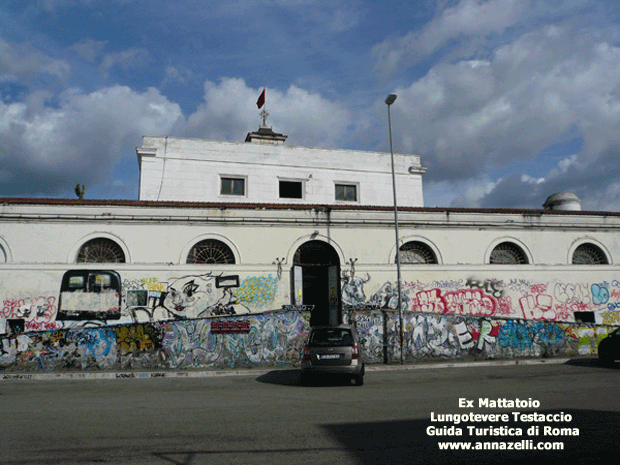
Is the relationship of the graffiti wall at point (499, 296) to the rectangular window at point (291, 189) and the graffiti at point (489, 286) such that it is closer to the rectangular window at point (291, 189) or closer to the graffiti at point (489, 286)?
the graffiti at point (489, 286)

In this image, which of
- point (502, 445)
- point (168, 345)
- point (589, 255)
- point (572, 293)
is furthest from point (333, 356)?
point (589, 255)

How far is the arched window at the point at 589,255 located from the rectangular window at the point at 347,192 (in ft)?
38.9

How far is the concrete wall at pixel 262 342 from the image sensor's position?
50.2 ft

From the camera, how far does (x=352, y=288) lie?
18.7 meters

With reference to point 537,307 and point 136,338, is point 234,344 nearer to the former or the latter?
point 136,338

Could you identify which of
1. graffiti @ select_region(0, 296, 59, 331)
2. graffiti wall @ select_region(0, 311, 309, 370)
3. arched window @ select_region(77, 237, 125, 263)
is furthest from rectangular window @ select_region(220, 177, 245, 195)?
graffiti @ select_region(0, 296, 59, 331)

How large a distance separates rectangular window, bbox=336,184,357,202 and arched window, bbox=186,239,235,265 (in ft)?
32.6

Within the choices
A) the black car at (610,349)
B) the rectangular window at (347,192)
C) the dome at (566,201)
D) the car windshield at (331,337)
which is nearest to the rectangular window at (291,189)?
the rectangular window at (347,192)

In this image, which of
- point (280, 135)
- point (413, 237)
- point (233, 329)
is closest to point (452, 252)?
point (413, 237)

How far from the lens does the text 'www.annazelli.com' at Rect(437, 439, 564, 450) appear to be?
557 cm

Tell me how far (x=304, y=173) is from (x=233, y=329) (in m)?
12.7

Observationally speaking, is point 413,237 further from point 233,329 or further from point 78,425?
point 78,425

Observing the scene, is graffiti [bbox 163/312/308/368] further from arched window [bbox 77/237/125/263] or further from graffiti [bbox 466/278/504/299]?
graffiti [bbox 466/278/504/299]

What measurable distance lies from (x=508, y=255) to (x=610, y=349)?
6599mm
